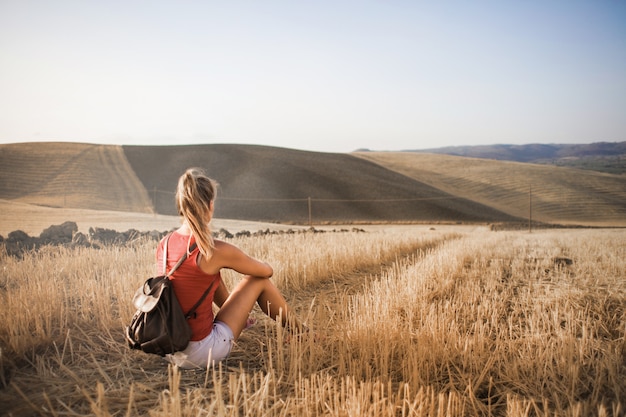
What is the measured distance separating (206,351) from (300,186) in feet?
170

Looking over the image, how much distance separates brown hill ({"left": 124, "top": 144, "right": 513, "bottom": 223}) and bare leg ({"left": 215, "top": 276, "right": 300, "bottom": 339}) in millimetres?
39009

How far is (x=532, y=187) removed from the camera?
60.9 meters

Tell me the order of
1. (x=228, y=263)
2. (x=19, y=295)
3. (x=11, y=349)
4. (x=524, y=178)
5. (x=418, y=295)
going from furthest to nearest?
(x=524, y=178), (x=418, y=295), (x=19, y=295), (x=11, y=349), (x=228, y=263)

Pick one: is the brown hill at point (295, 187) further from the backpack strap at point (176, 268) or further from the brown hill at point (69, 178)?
the backpack strap at point (176, 268)

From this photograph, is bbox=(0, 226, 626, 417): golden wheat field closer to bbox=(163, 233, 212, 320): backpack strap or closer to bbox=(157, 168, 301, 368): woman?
bbox=(157, 168, 301, 368): woman

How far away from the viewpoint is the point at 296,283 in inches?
293

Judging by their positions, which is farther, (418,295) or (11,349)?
(418,295)

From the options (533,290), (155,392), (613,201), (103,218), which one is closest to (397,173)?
(613,201)

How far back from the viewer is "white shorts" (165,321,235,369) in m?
3.69

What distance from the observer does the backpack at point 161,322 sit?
11.1ft

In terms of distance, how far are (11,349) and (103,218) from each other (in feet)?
70.3

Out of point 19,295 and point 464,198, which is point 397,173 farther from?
point 19,295

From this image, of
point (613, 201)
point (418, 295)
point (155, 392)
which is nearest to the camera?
point (155, 392)

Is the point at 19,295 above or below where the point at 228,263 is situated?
below
